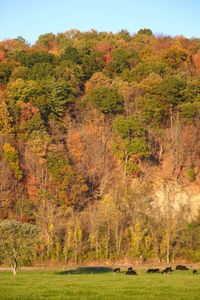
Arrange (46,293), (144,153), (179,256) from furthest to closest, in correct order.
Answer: (144,153), (179,256), (46,293)

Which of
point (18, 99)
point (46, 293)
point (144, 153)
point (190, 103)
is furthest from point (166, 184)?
point (46, 293)

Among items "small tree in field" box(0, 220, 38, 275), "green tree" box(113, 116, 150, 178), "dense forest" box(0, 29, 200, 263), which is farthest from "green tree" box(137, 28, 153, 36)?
"small tree in field" box(0, 220, 38, 275)

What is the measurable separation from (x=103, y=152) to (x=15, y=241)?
3031 centimetres

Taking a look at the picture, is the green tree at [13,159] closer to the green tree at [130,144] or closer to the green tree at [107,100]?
the green tree at [130,144]

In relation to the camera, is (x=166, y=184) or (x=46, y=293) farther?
(x=166, y=184)

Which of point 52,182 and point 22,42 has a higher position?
point 22,42

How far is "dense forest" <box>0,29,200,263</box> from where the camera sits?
5238 cm

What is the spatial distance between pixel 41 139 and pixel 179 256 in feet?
70.9

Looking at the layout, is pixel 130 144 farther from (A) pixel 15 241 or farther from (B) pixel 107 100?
(A) pixel 15 241

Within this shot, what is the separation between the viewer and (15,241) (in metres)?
38.3

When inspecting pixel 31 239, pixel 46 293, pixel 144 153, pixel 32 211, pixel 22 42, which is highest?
pixel 22 42

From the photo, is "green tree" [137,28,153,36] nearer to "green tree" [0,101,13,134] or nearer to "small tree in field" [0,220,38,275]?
"green tree" [0,101,13,134]

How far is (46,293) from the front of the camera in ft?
82.2

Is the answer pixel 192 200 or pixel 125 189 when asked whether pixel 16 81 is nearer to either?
pixel 125 189
